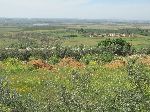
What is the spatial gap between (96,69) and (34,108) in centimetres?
2249

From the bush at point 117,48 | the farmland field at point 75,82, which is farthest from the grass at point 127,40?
the farmland field at point 75,82

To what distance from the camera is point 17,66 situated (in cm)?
3428

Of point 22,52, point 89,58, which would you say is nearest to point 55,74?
point 89,58

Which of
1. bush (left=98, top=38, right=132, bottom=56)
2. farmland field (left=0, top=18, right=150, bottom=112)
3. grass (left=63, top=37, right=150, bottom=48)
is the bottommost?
grass (left=63, top=37, right=150, bottom=48)

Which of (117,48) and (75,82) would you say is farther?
(117,48)

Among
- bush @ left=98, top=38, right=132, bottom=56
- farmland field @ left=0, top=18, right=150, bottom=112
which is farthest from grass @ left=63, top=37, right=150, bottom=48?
farmland field @ left=0, top=18, right=150, bottom=112

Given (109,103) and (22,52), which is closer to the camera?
(109,103)

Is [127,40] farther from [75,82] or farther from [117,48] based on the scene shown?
[75,82]

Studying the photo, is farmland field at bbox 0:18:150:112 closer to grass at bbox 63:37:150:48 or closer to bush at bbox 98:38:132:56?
bush at bbox 98:38:132:56

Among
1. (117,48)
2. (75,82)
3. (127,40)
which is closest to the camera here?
(75,82)

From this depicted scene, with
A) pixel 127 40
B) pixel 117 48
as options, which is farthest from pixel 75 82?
pixel 127 40

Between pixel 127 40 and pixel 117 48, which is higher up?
pixel 117 48

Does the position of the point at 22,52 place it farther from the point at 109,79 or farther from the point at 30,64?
the point at 109,79

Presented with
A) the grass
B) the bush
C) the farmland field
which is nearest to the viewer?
the farmland field
